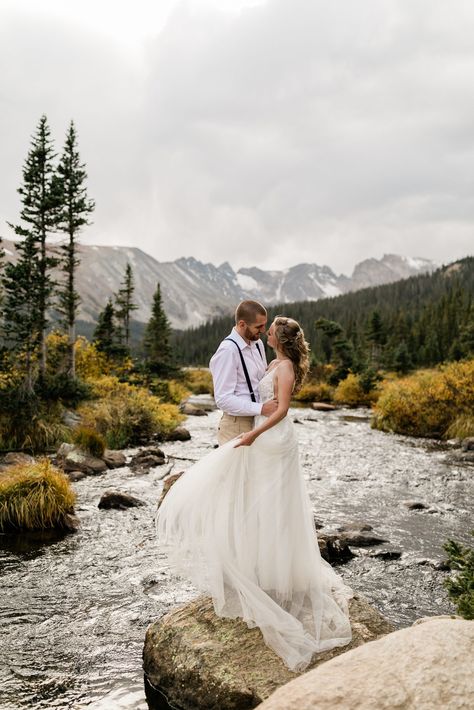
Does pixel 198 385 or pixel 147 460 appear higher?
pixel 147 460

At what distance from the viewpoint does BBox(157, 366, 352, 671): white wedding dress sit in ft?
17.7

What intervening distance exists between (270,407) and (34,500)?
7355 mm

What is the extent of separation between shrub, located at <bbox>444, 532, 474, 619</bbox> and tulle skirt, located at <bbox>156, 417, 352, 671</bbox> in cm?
112

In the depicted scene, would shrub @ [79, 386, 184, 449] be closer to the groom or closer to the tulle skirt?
the tulle skirt

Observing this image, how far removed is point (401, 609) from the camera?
25.2ft

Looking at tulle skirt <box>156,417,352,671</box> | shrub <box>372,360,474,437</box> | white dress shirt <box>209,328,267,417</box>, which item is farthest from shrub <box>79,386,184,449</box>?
white dress shirt <box>209,328,267,417</box>

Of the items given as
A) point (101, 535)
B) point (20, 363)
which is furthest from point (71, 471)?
point (20, 363)

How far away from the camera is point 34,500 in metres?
10.8

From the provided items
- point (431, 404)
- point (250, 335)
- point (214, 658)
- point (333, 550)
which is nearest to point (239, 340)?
point (250, 335)

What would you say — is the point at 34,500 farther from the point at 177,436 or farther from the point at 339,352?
the point at 339,352

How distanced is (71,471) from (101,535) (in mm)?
5516

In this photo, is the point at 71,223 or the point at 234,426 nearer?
the point at 234,426

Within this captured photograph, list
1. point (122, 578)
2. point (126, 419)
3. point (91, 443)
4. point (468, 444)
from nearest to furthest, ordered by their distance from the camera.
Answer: point (122, 578) → point (91, 443) → point (468, 444) → point (126, 419)

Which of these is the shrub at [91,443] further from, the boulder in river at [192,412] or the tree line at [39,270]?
the boulder in river at [192,412]
